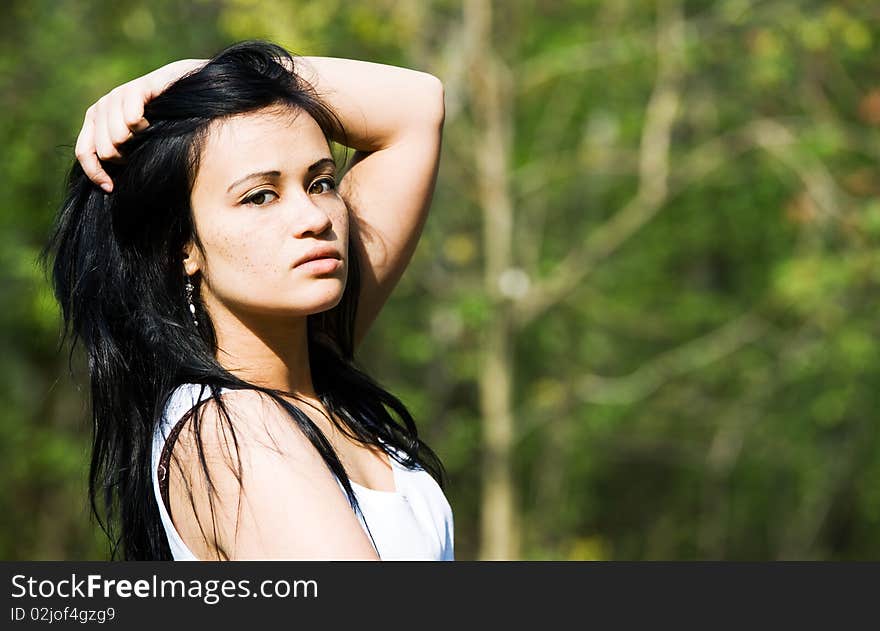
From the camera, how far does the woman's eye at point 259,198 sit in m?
1.61

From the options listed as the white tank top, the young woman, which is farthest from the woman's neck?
the white tank top

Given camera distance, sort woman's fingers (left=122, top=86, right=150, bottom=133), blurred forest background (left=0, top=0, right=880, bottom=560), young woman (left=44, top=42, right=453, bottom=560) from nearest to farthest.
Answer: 1. young woman (left=44, top=42, right=453, bottom=560)
2. woman's fingers (left=122, top=86, right=150, bottom=133)
3. blurred forest background (left=0, top=0, right=880, bottom=560)

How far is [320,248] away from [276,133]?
0.16 m

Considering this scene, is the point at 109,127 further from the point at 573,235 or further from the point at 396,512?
the point at 573,235

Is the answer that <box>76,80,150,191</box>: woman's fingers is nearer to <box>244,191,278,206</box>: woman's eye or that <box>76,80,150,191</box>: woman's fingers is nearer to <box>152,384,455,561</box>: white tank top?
<box>244,191,278,206</box>: woman's eye

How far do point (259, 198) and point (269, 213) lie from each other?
3 centimetres

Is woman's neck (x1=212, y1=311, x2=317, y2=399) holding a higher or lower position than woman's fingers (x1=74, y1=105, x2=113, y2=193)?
lower

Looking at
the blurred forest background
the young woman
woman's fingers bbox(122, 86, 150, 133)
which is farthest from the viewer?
the blurred forest background

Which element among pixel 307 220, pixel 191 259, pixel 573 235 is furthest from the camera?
pixel 573 235

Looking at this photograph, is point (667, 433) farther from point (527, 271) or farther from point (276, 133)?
point (276, 133)

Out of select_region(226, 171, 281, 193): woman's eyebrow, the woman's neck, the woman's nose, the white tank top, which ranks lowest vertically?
the white tank top

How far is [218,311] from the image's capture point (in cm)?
172

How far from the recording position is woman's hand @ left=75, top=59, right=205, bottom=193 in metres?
1.64

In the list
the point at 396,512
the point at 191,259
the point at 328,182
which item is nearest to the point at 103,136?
the point at 191,259
